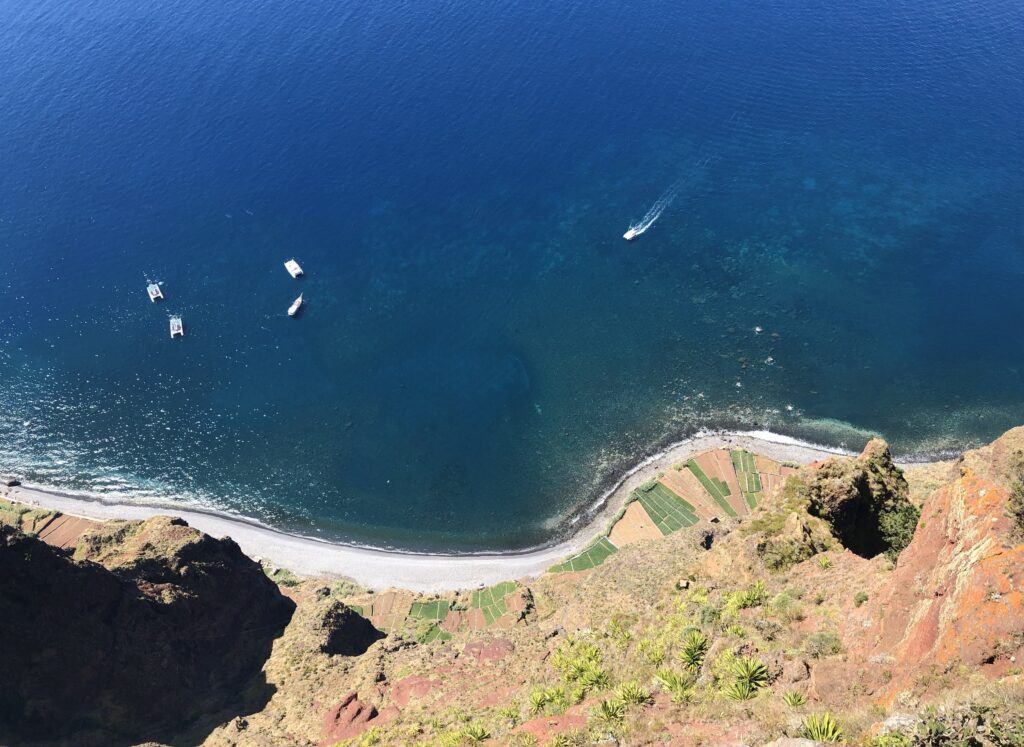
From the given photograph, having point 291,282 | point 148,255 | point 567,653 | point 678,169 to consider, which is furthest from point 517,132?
point 567,653

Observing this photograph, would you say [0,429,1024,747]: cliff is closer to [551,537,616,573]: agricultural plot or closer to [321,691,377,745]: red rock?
[321,691,377,745]: red rock

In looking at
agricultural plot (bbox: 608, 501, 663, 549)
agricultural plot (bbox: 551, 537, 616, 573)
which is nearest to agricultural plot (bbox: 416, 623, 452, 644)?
agricultural plot (bbox: 551, 537, 616, 573)

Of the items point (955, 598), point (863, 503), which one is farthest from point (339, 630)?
point (955, 598)

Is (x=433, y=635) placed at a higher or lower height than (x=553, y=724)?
lower

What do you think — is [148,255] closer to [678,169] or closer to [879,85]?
[678,169]

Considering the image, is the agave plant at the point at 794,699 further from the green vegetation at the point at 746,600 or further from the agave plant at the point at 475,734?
the agave plant at the point at 475,734

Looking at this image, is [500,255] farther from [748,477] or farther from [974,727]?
[974,727]
